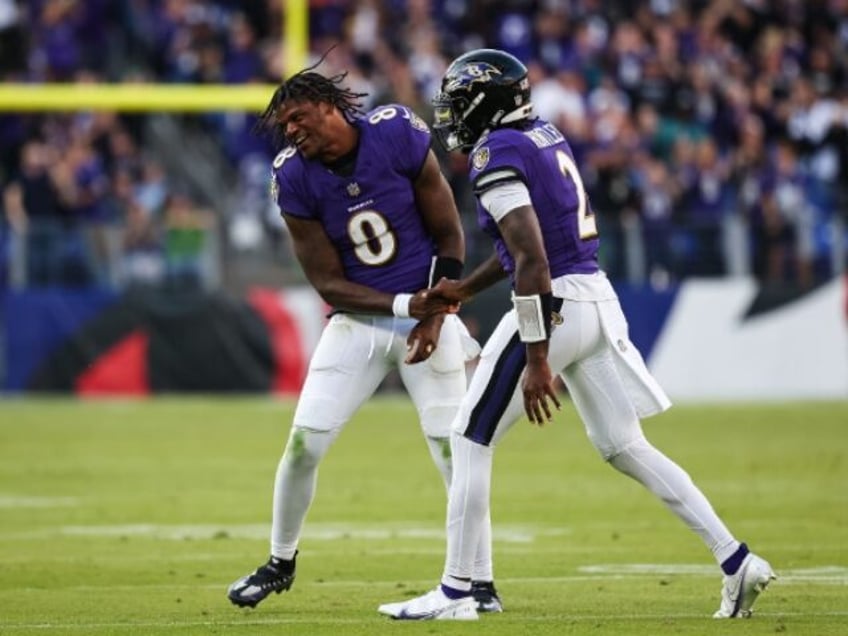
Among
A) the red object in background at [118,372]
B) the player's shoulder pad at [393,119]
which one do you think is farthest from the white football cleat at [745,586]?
the red object in background at [118,372]

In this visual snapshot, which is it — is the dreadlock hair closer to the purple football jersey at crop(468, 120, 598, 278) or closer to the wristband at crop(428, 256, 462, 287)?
the wristband at crop(428, 256, 462, 287)

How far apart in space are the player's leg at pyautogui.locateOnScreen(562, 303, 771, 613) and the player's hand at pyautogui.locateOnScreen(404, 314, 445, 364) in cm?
57

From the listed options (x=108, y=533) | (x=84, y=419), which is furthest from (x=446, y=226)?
(x=84, y=419)

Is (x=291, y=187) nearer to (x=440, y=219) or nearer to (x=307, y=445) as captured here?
(x=440, y=219)

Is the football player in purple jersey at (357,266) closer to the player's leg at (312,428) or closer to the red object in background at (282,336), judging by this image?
the player's leg at (312,428)

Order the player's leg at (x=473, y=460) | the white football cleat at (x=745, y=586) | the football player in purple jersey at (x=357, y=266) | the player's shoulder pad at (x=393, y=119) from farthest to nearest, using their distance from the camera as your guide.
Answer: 1. the player's shoulder pad at (x=393, y=119)
2. the football player in purple jersey at (x=357, y=266)
3. the player's leg at (x=473, y=460)
4. the white football cleat at (x=745, y=586)

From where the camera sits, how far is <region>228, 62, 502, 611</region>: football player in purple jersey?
24.5ft

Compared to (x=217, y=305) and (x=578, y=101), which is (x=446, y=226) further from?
(x=578, y=101)

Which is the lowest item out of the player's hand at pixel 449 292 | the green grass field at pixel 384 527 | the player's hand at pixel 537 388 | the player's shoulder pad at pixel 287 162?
the green grass field at pixel 384 527

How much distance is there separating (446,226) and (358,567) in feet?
5.87

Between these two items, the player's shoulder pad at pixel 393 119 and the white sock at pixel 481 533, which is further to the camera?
the player's shoulder pad at pixel 393 119

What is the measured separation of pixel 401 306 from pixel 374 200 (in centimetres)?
41

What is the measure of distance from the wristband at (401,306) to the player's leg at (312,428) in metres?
0.15

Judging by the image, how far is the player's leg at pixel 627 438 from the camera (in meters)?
7.00
